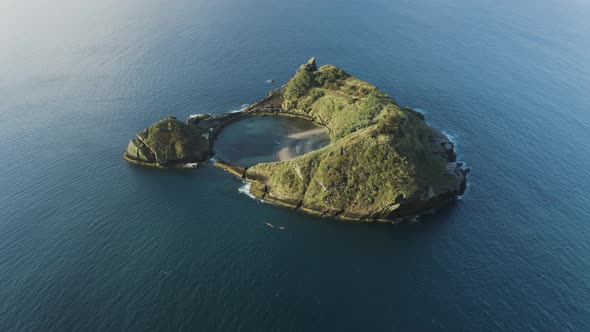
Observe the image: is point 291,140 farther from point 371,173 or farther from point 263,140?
point 371,173

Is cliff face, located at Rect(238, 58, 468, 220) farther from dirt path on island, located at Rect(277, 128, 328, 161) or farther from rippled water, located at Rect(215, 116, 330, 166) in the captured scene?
dirt path on island, located at Rect(277, 128, 328, 161)

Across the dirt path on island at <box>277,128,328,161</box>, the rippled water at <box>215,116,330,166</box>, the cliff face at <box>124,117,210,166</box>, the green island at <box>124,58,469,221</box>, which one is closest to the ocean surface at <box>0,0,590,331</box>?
the green island at <box>124,58,469,221</box>

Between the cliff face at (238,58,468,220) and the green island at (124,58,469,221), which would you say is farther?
the green island at (124,58,469,221)

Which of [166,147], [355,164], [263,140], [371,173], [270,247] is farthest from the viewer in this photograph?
[263,140]

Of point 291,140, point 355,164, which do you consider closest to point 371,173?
point 355,164

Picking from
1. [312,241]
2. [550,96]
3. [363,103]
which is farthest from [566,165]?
[312,241]

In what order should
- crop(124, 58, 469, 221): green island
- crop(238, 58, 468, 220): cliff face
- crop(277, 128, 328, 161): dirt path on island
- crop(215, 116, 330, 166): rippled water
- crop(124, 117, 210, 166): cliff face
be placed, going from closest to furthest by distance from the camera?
crop(238, 58, 468, 220): cliff face < crop(124, 58, 469, 221): green island < crop(124, 117, 210, 166): cliff face < crop(277, 128, 328, 161): dirt path on island < crop(215, 116, 330, 166): rippled water

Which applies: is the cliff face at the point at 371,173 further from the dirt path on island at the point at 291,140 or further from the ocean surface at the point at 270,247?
the dirt path on island at the point at 291,140
